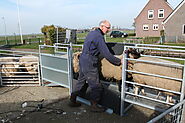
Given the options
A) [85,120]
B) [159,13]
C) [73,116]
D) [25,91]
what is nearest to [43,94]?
[25,91]

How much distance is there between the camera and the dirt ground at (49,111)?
12.5 feet

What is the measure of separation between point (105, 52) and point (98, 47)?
21 cm

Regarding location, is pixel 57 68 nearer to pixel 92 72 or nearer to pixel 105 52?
pixel 92 72

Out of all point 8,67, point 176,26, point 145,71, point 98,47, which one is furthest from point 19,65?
point 176,26

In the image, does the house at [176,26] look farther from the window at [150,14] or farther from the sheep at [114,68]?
the sheep at [114,68]

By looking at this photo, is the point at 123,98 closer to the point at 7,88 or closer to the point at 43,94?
the point at 43,94

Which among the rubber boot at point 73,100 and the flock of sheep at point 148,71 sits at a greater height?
the flock of sheep at point 148,71

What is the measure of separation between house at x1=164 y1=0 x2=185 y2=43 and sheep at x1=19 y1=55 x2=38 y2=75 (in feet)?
71.3

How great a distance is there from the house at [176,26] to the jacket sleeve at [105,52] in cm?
2224

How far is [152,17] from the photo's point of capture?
105 feet

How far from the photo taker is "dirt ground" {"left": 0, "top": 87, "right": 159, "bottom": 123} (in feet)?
12.5

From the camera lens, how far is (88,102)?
177 inches

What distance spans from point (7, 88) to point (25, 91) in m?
0.84

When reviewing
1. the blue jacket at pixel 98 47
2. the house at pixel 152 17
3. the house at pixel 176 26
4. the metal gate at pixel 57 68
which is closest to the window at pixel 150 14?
the house at pixel 152 17
